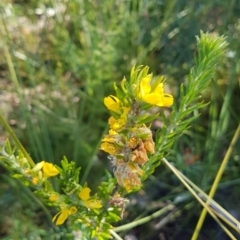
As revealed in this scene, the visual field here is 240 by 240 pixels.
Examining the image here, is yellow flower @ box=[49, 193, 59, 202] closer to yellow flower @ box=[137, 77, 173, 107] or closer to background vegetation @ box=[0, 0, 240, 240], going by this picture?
yellow flower @ box=[137, 77, 173, 107]

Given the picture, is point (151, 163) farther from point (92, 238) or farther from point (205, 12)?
point (205, 12)

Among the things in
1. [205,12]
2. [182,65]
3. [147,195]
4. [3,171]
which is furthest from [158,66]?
[3,171]

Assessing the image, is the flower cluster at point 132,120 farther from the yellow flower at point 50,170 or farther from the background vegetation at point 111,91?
the background vegetation at point 111,91

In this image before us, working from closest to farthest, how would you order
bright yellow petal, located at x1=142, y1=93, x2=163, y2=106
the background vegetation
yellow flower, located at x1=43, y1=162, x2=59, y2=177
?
bright yellow petal, located at x1=142, y1=93, x2=163, y2=106 < yellow flower, located at x1=43, y1=162, x2=59, y2=177 < the background vegetation

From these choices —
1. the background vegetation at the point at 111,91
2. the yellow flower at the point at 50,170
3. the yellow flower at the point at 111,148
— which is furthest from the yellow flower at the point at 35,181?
the background vegetation at the point at 111,91

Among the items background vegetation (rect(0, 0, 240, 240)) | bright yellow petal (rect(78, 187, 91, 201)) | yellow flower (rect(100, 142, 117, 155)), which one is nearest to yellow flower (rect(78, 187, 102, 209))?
bright yellow petal (rect(78, 187, 91, 201))

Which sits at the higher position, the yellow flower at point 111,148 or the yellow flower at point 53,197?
the yellow flower at point 111,148
